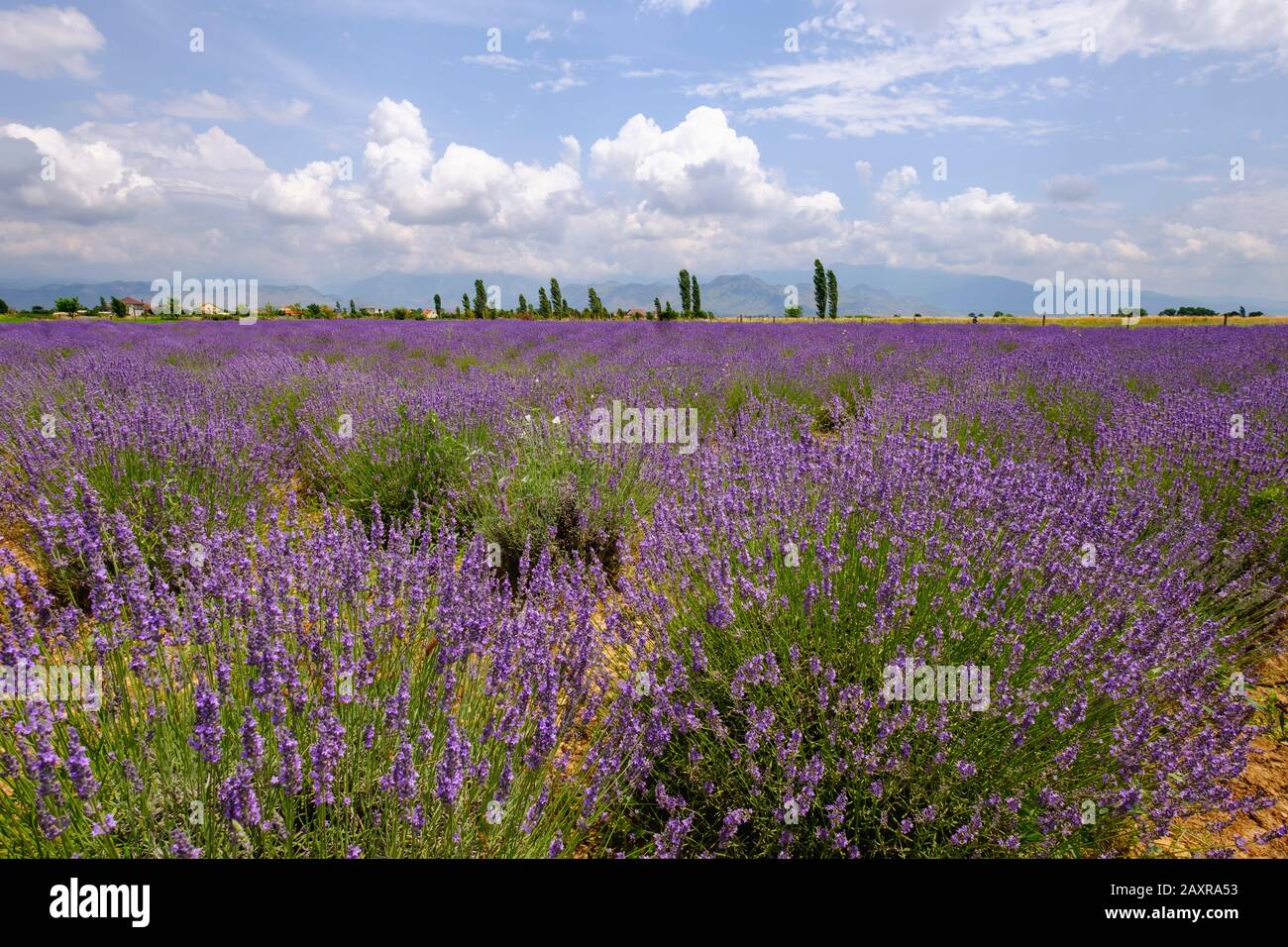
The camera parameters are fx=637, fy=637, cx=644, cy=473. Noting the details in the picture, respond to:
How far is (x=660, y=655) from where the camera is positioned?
205 cm

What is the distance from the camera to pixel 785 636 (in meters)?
2.02

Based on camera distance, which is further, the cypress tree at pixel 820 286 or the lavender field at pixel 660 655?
the cypress tree at pixel 820 286

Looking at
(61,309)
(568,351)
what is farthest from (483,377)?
(61,309)

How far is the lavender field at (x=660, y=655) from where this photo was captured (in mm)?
1388

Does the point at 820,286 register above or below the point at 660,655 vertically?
above

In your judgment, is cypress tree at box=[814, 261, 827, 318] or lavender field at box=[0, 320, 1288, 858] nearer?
lavender field at box=[0, 320, 1288, 858]

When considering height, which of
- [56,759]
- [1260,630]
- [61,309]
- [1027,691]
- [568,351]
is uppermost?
[61,309]

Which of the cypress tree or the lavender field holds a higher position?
the cypress tree

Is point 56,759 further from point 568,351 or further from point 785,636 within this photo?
point 568,351

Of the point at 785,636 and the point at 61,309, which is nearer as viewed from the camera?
the point at 785,636

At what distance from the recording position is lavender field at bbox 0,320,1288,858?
1388 millimetres

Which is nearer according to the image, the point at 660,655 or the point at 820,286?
the point at 660,655

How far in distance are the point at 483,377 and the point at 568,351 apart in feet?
12.5

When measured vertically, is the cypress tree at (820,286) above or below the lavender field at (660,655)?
above
